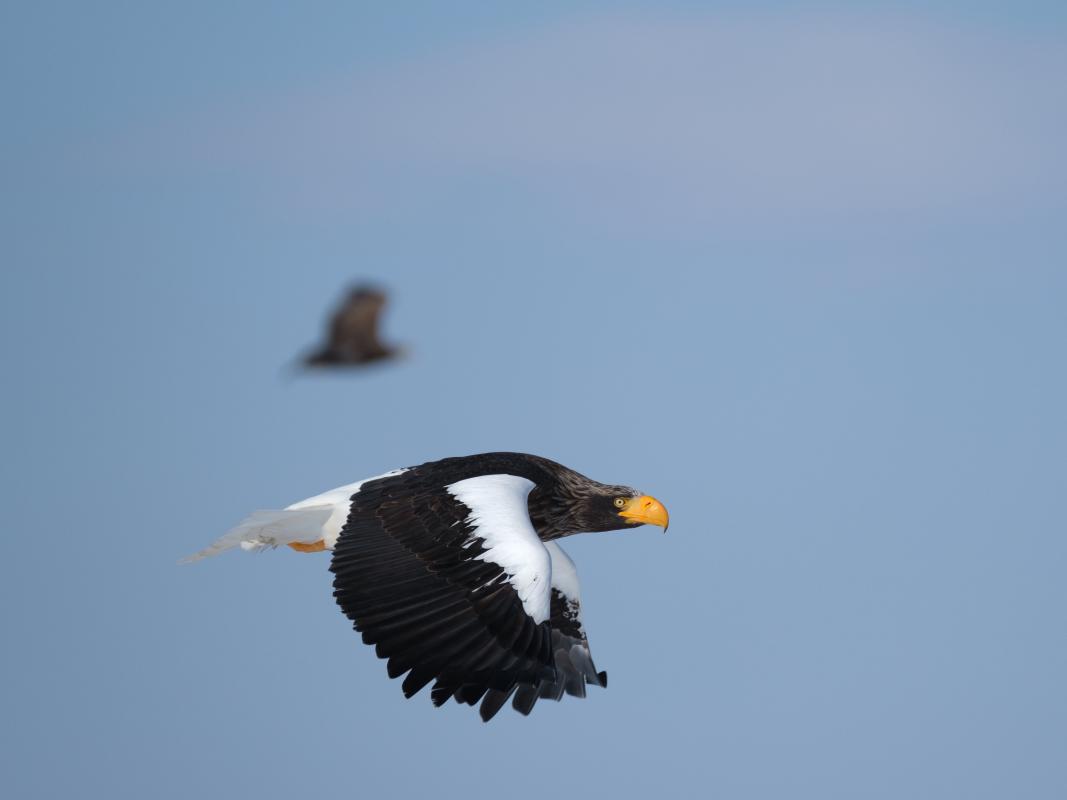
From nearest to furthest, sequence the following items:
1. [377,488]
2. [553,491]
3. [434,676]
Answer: [434,676], [377,488], [553,491]

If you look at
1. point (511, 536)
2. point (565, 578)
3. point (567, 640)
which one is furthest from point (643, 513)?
point (511, 536)

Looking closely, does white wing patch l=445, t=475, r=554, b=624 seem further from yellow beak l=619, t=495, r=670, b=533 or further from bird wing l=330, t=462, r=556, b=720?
yellow beak l=619, t=495, r=670, b=533

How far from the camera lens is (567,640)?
12898 millimetres

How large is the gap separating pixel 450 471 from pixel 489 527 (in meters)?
1.00

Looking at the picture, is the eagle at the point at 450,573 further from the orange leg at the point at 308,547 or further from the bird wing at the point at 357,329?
the bird wing at the point at 357,329

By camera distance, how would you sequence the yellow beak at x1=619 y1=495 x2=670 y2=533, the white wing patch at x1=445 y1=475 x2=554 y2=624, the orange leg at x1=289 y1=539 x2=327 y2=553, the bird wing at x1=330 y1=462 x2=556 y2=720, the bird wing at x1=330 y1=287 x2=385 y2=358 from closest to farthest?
1. the bird wing at x1=330 y1=462 x2=556 y2=720
2. the white wing patch at x1=445 y1=475 x2=554 y2=624
3. the orange leg at x1=289 y1=539 x2=327 y2=553
4. the bird wing at x1=330 y1=287 x2=385 y2=358
5. the yellow beak at x1=619 y1=495 x2=670 y2=533

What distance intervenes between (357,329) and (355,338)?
0.22 feet

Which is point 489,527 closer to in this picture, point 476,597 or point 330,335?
point 476,597

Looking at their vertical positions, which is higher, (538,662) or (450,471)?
(450,471)

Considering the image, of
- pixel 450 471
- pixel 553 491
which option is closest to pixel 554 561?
pixel 553 491

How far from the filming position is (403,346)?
12898 millimetres

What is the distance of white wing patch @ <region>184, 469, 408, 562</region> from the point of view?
12.5 m

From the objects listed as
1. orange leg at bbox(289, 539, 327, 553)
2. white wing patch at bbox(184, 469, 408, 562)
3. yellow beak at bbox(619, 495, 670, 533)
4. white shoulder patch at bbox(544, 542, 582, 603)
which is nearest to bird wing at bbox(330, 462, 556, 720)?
white wing patch at bbox(184, 469, 408, 562)

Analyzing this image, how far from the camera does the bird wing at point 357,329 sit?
1295 cm
